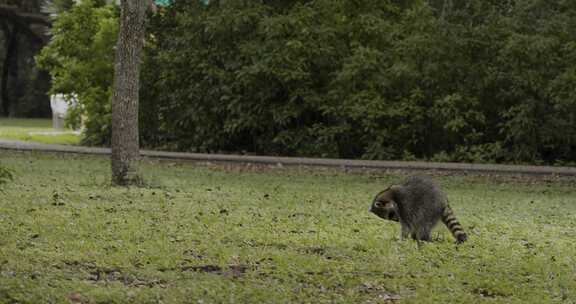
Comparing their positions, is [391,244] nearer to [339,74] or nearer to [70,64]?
[339,74]

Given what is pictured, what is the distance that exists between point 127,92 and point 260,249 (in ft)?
20.8

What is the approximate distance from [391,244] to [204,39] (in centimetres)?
1653

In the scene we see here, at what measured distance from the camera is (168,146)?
2673 cm

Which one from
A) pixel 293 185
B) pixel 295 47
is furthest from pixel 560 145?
pixel 293 185

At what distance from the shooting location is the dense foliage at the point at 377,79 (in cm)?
2273

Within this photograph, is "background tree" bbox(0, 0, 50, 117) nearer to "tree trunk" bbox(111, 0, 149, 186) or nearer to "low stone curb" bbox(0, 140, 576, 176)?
"low stone curb" bbox(0, 140, 576, 176)

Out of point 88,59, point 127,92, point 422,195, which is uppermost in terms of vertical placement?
point 88,59

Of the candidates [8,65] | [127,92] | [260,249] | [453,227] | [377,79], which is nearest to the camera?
[260,249]

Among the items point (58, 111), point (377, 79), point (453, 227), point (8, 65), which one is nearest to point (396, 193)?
point (453, 227)

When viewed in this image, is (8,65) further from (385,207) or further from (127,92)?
(385,207)

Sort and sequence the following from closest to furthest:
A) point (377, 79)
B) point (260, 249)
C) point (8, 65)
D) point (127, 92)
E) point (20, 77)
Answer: point (260, 249) < point (127, 92) < point (377, 79) < point (8, 65) < point (20, 77)

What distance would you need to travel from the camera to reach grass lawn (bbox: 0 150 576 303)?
312 inches

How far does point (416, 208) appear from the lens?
33.4 ft

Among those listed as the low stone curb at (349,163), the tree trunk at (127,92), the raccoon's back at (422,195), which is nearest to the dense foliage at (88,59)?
the low stone curb at (349,163)
